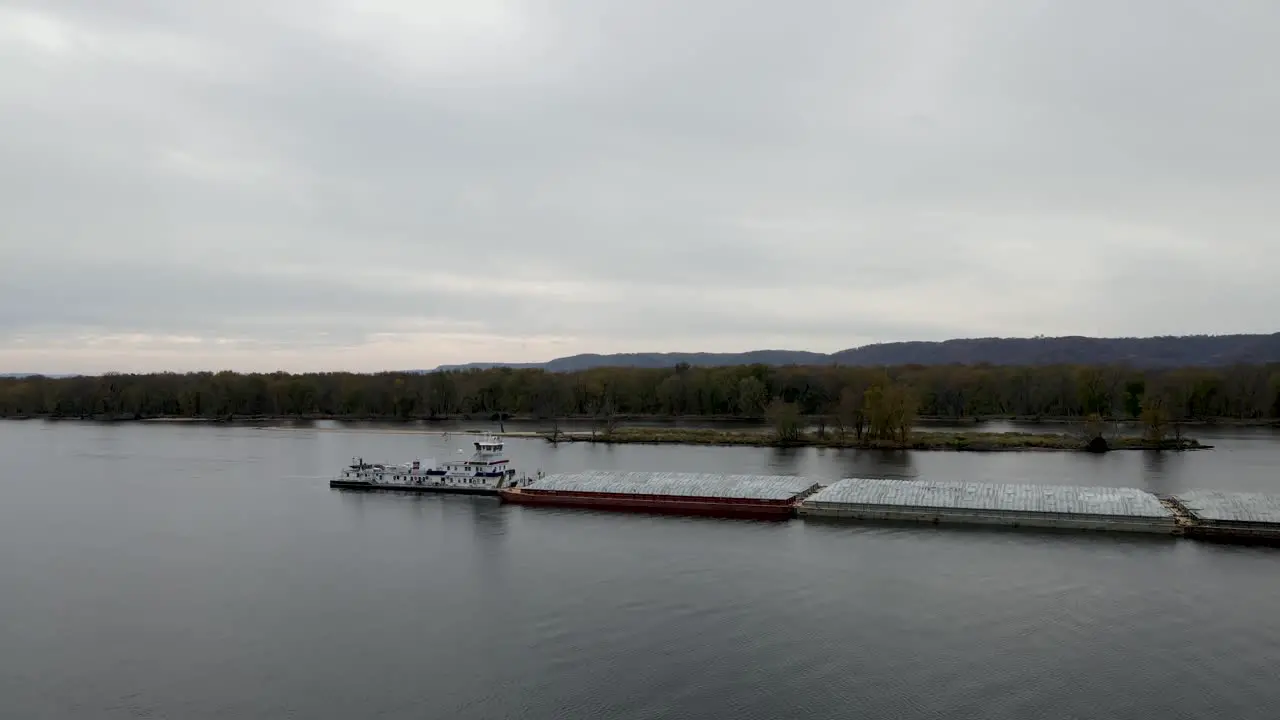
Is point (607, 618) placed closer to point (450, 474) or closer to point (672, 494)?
point (672, 494)

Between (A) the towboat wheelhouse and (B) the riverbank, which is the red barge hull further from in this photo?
(B) the riverbank

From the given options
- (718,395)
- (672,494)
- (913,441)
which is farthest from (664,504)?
(718,395)

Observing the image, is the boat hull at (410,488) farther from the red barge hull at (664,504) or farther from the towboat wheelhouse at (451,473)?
the red barge hull at (664,504)

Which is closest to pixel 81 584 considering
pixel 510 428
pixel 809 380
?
pixel 510 428

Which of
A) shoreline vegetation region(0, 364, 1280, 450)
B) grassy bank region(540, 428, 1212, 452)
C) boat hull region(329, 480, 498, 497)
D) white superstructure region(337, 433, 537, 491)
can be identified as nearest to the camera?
boat hull region(329, 480, 498, 497)

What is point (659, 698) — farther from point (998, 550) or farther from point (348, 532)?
point (348, 532)

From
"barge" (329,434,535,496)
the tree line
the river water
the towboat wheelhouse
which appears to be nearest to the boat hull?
"barge" (329,434,535,496)

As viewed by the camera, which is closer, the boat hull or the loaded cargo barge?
the loaded cargo barge
